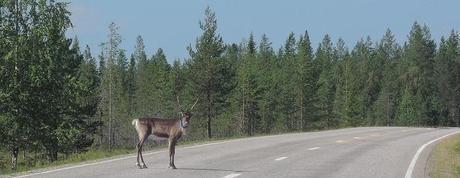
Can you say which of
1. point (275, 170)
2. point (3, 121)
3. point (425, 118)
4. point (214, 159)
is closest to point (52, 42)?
point (3, 121)

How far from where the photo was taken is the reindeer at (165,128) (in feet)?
51.2

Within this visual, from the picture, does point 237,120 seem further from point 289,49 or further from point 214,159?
point 214,159

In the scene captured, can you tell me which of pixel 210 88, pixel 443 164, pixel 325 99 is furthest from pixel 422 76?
pixel 443 164

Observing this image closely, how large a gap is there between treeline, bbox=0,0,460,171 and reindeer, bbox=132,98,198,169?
14.3m

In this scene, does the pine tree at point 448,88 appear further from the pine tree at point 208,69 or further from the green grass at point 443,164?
the green grass at point 443,164

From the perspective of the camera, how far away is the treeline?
30.0 metres

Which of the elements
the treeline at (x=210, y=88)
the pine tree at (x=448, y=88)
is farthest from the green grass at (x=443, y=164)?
the pine tree at (x=448, y=88)

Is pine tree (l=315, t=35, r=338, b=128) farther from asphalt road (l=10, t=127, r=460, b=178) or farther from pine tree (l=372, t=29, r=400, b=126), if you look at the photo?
asphalt road (l=10, t=127, r=460, b=178)

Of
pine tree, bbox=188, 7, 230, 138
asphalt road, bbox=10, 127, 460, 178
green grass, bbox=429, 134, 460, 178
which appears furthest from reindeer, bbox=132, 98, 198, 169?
pine tree, bbox=188, 7, 230, 138

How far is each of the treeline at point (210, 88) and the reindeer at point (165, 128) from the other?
46.9 ft

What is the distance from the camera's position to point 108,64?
7819 centimetres

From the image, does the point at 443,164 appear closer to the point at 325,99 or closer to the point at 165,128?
the point at 165,128

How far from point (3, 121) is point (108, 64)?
50.2m

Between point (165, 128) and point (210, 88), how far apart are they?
127ft
